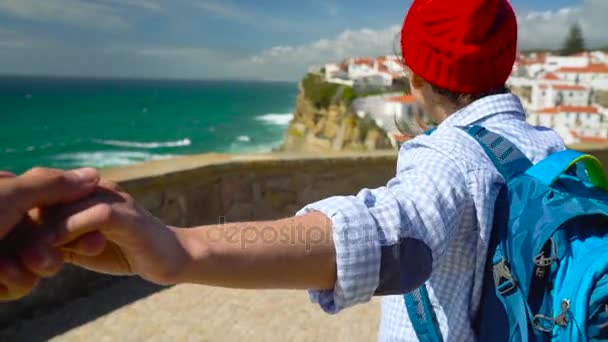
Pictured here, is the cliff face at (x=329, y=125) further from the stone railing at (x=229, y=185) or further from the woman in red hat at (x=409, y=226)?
the woman in red hat at (x=409, y=226)

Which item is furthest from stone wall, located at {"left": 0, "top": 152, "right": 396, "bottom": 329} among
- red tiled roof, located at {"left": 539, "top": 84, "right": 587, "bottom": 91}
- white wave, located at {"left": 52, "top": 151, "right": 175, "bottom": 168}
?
red tiled roof, located at {"left": 539, "top": 84, "right": 587, "bottom": 91}

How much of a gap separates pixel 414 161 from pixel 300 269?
30 centimetres

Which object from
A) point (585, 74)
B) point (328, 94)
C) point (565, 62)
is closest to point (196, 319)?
point (328, 94)

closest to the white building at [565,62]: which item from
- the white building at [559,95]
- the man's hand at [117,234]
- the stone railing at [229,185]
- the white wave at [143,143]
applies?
the white building at [559,95]

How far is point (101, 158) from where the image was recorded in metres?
50.9

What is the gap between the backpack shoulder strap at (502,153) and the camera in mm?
998

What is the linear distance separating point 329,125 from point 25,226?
45.5 metres

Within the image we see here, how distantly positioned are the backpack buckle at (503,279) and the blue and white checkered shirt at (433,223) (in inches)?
2.1

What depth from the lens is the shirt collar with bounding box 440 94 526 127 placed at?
113cm

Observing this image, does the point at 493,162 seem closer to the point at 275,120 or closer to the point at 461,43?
the point at 461,43

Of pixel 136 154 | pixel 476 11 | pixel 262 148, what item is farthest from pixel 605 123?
pixel 476 11

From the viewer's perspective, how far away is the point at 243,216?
15.1 feet

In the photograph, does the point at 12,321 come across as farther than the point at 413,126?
Yes

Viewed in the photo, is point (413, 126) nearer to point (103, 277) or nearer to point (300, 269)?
point (300, 269)
